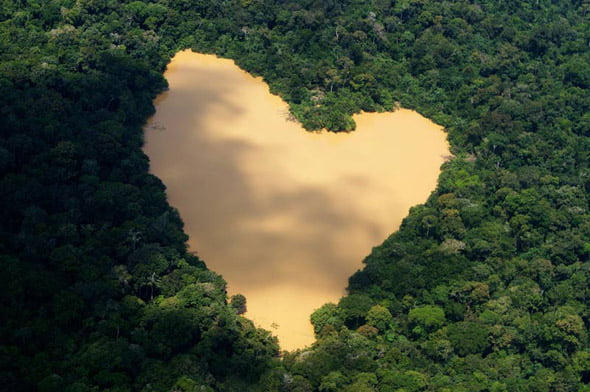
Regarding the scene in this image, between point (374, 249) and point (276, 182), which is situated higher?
point (276, 182)

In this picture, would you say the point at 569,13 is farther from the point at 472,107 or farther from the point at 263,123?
the point at 263,123

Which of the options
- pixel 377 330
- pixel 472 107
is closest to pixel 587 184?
pixel 472 107

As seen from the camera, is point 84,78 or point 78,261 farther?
point 84,78

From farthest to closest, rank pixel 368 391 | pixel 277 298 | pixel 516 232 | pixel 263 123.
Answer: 1. pixel 263 123
2. pixel 516 232
3. pixel 277 298
4. pixel 368 391

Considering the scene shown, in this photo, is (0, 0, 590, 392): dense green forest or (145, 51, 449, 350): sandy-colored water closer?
(0, 0, 590, 392): dense green forest

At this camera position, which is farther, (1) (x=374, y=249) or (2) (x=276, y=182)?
(2) (x=276, y=182)
